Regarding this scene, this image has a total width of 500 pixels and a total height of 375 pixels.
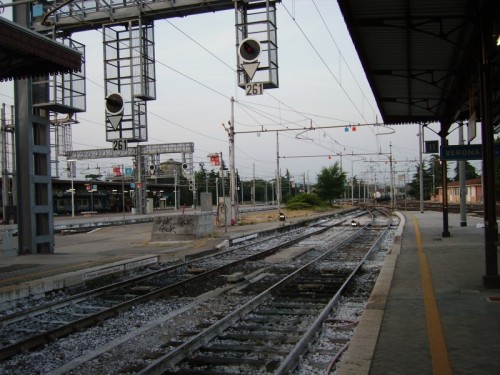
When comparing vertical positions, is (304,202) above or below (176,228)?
above

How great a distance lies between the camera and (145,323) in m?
8.25

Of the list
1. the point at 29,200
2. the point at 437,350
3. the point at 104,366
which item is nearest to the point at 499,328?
the point at 437,350

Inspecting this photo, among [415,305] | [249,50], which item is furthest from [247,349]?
[249,50]

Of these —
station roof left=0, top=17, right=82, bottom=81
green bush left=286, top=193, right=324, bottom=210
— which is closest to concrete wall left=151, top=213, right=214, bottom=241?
station roof left=0, top=17, right=82, bottom=81

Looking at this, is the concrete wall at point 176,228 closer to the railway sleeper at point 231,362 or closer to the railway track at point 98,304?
the railway track at point 98,304

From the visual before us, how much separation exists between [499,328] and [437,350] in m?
1.30

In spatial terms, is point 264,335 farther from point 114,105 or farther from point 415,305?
point 114,105

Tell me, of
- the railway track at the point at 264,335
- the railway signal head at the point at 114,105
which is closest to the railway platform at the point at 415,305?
the railway track at the point at 264,335

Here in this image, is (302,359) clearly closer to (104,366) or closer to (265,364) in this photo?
(265,364)

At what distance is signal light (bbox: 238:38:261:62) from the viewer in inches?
452

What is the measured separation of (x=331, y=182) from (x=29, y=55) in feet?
199

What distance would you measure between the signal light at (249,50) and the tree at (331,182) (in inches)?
2319

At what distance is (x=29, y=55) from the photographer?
11.0 m

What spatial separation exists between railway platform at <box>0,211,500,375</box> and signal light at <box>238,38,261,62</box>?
5.40 metres
